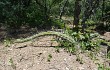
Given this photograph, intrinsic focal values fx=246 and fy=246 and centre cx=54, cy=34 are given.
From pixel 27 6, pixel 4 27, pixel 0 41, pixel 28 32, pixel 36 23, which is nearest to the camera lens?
pixel 0 41

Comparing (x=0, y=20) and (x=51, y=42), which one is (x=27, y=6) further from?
(x=51, y=42)

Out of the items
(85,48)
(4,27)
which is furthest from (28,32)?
(85,48)

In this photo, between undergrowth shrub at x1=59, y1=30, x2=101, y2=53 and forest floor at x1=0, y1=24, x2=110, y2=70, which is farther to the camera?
undergrowth shrub at x1=59, y1=30, x2=101, y2=53

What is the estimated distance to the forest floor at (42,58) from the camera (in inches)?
177

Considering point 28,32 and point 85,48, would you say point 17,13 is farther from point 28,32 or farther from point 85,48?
point 85,48

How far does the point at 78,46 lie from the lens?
5277 millimetres

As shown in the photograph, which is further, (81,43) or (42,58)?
(81,43)

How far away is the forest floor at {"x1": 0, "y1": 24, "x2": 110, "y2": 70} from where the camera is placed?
14.7 feet

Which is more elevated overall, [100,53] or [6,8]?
[6,8]

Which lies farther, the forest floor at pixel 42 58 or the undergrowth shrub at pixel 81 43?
the undergrowth shrub at pixel 81 43

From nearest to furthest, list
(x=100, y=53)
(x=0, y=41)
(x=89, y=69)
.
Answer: (x=89, y=69)
(x=100, y=53)
(x=0, y=41)

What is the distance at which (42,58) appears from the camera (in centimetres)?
473

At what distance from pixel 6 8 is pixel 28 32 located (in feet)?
6.08

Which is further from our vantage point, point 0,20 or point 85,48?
point 0,20
